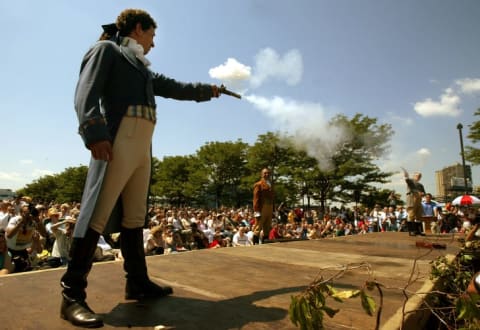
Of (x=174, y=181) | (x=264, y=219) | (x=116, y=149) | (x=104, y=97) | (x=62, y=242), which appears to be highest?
(x=174, y=181)

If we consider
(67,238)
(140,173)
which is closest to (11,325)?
(140,173)

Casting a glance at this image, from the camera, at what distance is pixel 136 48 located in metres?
2.30

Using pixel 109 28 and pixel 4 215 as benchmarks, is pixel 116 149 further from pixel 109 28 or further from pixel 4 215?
pixel 4 215

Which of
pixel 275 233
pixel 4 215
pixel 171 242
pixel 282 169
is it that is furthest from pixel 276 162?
pixel 4 215

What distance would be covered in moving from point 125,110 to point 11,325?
4.40ft

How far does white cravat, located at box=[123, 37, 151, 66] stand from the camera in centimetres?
230

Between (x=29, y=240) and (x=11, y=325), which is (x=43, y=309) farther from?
(x=29, y=240)

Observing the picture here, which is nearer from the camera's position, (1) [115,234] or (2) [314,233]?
(1) [115,234]

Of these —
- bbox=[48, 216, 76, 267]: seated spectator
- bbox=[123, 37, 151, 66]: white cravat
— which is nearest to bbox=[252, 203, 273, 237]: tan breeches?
bbox=[48, 216, 76, 267]: seated spectator

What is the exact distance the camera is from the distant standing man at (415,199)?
8.68 meters

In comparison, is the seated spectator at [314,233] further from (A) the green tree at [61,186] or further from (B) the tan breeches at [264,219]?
(A) the green tree at [61,186]

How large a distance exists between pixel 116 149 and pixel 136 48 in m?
0.76

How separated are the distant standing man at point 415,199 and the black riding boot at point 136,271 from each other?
26.6 feet

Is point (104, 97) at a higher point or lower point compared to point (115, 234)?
higher
